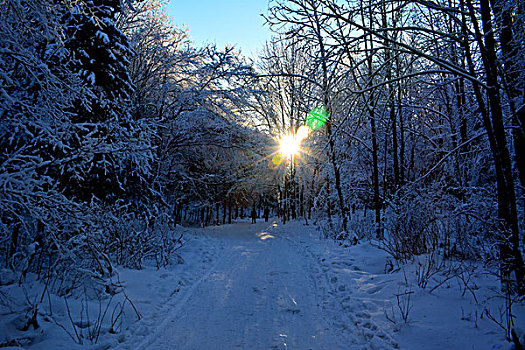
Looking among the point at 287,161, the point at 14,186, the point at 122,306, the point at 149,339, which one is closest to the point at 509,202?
the point at 149,339

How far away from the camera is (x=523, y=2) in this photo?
129 inches

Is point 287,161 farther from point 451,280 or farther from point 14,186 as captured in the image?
point 14,186

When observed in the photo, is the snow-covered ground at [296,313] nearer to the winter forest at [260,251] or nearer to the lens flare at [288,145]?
the winter forest at [260,251]

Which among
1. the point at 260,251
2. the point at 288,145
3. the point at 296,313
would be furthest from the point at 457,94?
the point at 288,145

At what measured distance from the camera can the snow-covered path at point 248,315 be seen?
3.46 m

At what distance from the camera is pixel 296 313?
4.35 meters

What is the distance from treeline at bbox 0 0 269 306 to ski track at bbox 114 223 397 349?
1.41m

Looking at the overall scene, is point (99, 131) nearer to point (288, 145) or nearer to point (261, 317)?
point (261, 317)

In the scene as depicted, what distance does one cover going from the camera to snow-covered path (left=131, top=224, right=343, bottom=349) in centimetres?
346

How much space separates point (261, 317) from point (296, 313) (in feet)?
1.81

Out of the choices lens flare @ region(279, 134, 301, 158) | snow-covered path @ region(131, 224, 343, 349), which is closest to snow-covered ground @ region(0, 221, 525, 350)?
snow-covered path @ region(131, 224, 343, 349)

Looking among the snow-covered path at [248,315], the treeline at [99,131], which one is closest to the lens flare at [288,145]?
the treeline at [99,131]

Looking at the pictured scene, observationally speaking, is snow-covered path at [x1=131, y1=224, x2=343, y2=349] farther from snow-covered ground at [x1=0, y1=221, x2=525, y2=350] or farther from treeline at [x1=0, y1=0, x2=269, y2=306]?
treeline at [x1=0, y1=0, x2=269, y2=306]

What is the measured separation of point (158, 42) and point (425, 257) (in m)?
12.1
